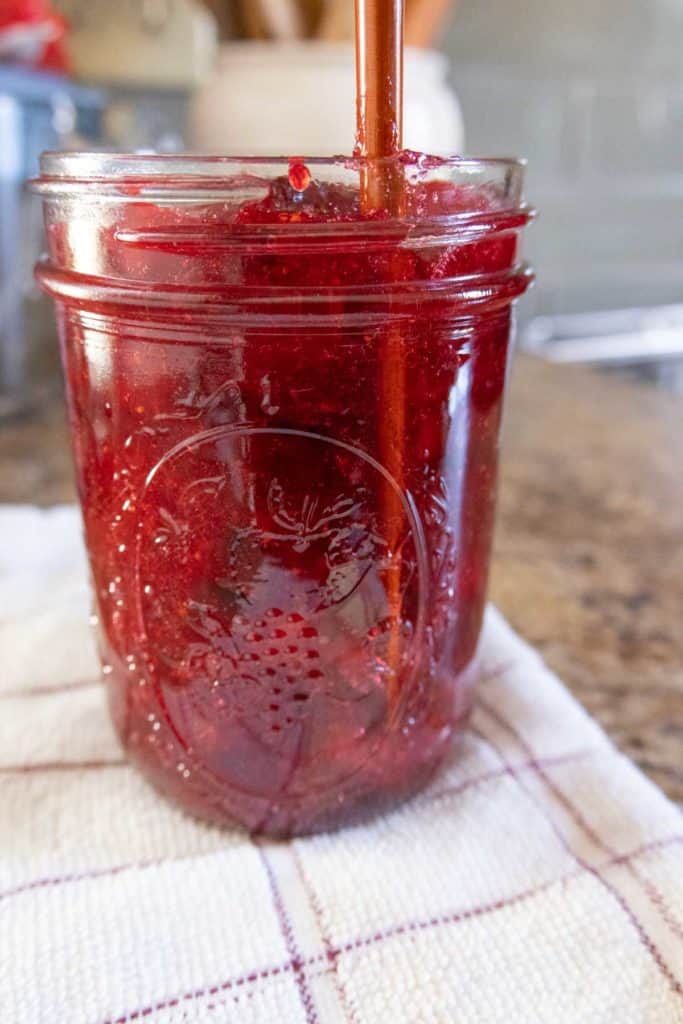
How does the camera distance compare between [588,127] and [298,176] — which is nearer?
[298,176]

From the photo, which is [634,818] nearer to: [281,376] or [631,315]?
[281,376]

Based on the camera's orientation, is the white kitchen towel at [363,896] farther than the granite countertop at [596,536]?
No

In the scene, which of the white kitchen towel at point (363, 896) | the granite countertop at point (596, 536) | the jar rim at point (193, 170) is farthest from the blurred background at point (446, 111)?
the white kitchen towel at point (363, 896)

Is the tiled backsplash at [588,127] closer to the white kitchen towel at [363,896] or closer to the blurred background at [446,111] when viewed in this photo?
the blurred background at [446,111]

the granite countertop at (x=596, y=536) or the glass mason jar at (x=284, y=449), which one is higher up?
the glass mason jar at (x=284, y=449)

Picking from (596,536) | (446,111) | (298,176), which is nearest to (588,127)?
(446,111)

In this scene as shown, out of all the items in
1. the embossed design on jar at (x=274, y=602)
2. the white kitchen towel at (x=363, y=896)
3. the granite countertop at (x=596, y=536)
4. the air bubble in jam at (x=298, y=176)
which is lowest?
the granite countertop at (x=596, y=536)

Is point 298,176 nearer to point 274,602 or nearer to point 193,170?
point 193,170

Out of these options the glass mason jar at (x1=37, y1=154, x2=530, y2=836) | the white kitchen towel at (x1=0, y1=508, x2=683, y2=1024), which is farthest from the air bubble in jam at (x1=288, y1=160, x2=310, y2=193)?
the white kitchen towel at (x1=0, y1=508, x2=683, y2=1024)
